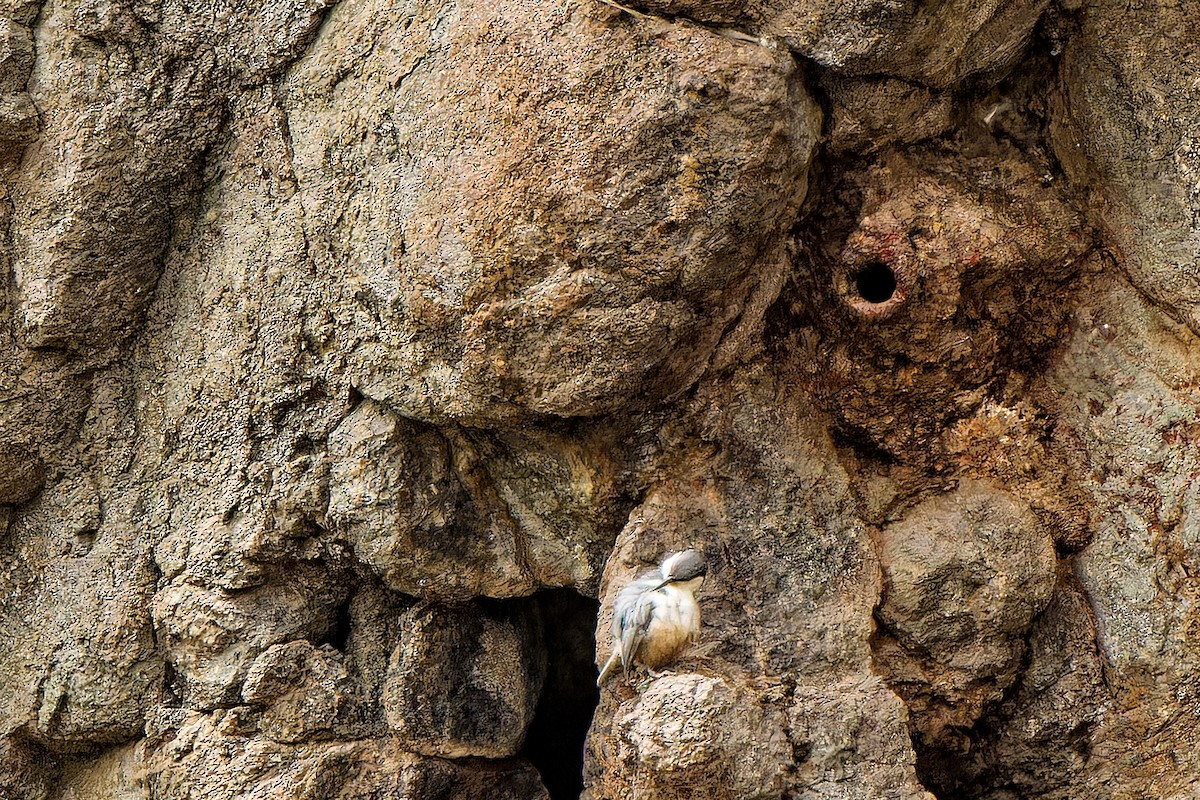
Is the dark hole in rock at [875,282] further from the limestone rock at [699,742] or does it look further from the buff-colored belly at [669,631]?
the limestone rock at [699,742]

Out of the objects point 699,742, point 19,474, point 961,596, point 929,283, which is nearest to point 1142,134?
point 929,283

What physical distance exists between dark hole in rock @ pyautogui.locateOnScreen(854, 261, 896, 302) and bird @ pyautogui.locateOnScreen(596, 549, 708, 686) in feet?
2.75

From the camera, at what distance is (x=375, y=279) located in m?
3.57

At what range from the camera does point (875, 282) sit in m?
3.55

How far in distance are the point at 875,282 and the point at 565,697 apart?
6.31 ft

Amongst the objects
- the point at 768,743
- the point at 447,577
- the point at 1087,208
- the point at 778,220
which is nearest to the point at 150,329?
the point at 447,577

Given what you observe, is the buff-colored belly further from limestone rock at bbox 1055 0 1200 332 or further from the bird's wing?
limestone rock at bbox 1055 0 1200 332

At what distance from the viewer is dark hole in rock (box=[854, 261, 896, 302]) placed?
3504 mm

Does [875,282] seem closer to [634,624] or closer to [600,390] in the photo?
[600,390]

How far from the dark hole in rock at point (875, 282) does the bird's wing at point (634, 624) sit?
973 millimetres

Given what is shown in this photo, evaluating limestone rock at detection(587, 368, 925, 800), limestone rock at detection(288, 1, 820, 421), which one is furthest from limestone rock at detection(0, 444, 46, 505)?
limestone rock at detection(587, 368, 925, 800)

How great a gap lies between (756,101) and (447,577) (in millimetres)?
1599

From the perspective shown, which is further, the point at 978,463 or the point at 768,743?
the point at 978,463

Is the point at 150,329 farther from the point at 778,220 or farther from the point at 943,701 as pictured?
the point at 943,701
